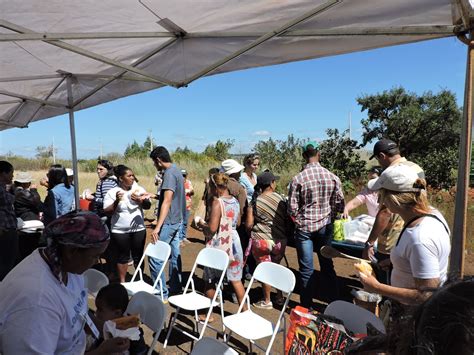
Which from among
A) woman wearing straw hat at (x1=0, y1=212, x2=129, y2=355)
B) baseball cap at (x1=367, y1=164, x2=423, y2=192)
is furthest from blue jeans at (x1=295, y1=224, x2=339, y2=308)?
woman wearing straw hat at (x1=0, y1=212, x2=129, y2=355)

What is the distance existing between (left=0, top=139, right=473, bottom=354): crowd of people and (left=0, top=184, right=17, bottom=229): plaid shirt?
1 centimetres

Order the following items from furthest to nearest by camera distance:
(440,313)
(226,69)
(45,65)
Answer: (45,65), (226,69), (440,313)

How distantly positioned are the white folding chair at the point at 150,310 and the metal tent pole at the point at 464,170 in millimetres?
1767

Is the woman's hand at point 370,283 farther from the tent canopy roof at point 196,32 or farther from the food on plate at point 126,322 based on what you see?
the tent canopy roof at point 196,32

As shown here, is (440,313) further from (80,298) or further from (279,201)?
(279,201)

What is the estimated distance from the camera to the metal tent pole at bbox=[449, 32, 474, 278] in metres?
1.73

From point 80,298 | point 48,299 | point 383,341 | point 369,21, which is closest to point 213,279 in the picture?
point 80,298

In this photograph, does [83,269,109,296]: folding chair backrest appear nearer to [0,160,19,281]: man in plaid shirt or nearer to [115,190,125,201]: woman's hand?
[115,190,125,201]: woman's hand

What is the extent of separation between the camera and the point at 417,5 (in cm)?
188

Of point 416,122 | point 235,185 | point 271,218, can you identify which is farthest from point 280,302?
point 416,122

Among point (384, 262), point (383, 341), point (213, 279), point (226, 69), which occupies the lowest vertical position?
point (213, 279)

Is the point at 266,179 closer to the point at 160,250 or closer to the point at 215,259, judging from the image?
the point at 215,259

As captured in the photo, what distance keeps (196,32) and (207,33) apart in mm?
98

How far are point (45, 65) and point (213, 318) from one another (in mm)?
3065
